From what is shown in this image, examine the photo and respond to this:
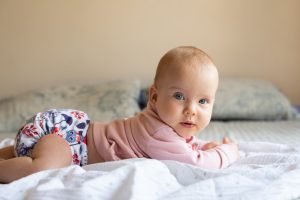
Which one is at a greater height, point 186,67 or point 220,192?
point 186,67

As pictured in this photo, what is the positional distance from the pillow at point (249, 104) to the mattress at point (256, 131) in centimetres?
6

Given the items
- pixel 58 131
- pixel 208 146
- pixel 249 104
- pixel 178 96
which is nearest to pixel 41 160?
pixel 58 131

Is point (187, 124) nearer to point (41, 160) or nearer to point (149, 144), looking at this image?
point (149, 144)

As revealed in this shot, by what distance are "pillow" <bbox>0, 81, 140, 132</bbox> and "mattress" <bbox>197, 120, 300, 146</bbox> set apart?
477mm

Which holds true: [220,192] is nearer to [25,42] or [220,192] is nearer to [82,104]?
[82,104]

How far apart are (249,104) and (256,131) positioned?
39 cm

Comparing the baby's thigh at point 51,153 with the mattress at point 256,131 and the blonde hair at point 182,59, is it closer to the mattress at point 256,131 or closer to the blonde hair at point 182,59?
the blonde hair at point 182,59

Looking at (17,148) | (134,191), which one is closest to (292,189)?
(134,191)

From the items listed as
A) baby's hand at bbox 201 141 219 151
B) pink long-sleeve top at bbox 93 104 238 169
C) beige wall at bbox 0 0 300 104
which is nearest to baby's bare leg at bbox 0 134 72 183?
pink long-sleeve top at bbox 93 104 238 169

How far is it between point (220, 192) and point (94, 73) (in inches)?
80.9

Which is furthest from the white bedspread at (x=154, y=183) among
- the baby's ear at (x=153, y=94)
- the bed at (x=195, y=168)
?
the baby's ear at (x=153, y=94)

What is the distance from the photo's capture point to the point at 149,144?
1020mm

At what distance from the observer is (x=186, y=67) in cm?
100

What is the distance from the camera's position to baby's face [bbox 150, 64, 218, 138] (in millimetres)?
1001
